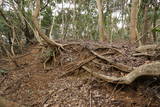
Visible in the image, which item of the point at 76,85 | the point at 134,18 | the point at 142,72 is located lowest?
the point at 76,85

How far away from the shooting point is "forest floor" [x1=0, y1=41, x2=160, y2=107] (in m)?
3.24

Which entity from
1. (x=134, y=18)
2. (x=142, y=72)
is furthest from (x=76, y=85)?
(x=134, y=18)

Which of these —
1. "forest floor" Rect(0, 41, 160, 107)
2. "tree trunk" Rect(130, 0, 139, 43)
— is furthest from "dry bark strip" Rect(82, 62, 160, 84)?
"tree trunk" Rect(130, 0, 139, 43)

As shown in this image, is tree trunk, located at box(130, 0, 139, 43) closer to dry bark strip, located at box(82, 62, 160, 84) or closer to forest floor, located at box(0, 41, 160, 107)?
forest floor, located at box(0, 41, 160, 107)

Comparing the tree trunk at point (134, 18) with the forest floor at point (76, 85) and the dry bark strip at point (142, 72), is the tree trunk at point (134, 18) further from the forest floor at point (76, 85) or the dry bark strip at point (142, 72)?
the dry bark strip at point (142, 72)

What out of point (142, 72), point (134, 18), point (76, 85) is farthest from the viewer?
point (134, 18)

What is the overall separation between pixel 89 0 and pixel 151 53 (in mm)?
14649

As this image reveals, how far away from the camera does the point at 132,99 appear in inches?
126

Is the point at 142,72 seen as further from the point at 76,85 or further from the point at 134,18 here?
the point at 134,18

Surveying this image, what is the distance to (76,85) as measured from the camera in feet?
13.7

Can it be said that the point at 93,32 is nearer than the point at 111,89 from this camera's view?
→ No

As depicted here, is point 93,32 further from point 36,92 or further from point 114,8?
point 36,92

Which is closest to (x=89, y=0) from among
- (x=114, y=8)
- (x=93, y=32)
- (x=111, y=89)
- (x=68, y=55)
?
(x=114, y=8)

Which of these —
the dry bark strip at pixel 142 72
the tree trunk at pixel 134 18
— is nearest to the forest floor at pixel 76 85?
the dry bark strip at pixel 142 72
